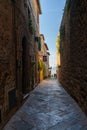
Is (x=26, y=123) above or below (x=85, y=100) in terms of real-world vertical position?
below

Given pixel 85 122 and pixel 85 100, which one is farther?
pixel 85 100

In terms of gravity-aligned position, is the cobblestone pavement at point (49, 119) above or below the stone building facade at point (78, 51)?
below

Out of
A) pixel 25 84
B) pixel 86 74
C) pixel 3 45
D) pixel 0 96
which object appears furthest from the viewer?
pixel 25 84

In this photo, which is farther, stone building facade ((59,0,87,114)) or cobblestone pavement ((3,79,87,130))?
stone building facade ((59,0,87,114))

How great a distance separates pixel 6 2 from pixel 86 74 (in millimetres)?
2874

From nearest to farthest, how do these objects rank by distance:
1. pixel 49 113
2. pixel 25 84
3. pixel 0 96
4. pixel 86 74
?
1. pixel 0 96
2. pixel 86 74
3. pixel 49 113
4. pixel 25 84

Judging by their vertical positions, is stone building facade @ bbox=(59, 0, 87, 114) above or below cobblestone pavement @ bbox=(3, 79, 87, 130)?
above

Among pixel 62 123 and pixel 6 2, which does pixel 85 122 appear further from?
pixel 6 2

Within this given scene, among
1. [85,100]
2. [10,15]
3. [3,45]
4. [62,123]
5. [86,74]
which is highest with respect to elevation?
[10,15]

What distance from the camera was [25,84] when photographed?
1038 cm

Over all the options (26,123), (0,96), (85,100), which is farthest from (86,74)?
(0,96)

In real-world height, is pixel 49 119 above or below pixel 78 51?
below

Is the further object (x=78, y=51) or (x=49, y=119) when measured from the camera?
(x=78, y=51)

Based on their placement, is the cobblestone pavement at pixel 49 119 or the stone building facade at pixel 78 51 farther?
the stone building facade at pixel 78 51
